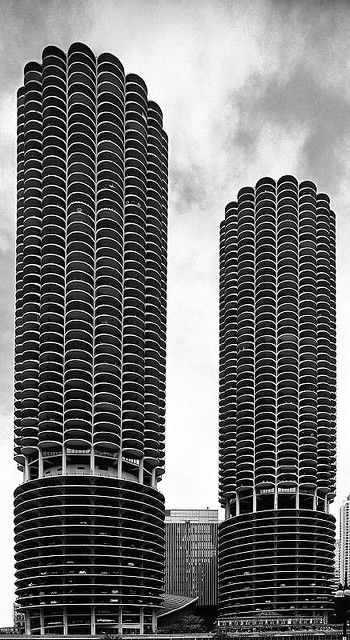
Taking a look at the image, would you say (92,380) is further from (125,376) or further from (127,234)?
(127,234)

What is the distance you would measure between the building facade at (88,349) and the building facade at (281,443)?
A: 33.6 metres

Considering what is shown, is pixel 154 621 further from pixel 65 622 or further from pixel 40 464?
pixel 40 464

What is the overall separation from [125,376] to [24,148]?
4431 centimetres

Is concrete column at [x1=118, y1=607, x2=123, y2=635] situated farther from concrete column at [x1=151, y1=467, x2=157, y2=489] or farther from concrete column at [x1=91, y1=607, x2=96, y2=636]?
concrete column at [x1=151, y1=467, x2=157, y2=489]

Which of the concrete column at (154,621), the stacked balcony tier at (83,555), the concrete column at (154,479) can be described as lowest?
the concrete column at (154,621)

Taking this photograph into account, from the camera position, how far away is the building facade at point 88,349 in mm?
142625

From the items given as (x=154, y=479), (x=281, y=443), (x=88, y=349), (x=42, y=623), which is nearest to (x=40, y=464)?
(x=88, y=349)

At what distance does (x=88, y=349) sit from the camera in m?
151

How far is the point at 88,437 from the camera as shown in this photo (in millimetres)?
146250

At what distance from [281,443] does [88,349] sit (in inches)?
2167

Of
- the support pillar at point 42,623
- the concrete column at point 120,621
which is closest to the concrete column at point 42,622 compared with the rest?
the support pillar at point 42,623

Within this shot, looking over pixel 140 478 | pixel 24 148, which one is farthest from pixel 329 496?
pixel 24 148

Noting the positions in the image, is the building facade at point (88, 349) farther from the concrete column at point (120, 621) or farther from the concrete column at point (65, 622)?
the concrete column at point (120, 621)

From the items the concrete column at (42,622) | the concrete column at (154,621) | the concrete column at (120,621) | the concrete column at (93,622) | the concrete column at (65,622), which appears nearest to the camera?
the concrete column at (65,622)
